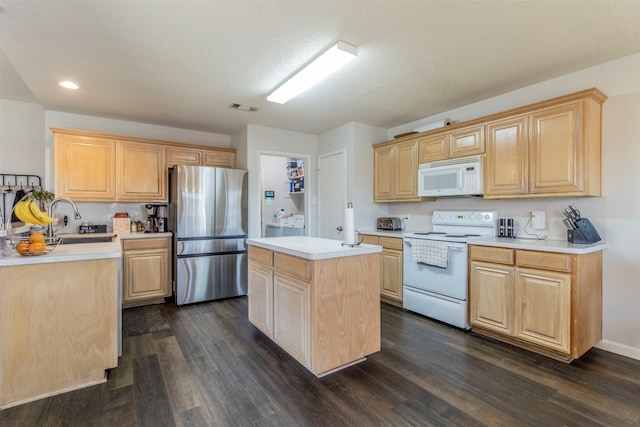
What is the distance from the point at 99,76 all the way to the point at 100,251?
5.71 feet

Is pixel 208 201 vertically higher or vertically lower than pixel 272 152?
lower

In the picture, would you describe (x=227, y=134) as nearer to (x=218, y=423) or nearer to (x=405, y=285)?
(x=405, y=285)

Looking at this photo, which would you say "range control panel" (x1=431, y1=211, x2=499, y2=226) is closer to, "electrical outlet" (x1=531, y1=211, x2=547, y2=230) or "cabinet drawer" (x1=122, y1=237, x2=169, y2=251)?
"electrical outlet" (x1=531, y1=211, x2=547, y2=230)

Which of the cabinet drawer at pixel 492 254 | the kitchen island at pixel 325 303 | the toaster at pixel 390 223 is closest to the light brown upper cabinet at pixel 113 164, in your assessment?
the kitchen island at pixel 325 303

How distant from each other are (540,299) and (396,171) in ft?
7.27

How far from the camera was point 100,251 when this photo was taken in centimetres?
212

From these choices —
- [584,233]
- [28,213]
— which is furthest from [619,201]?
[28,213]

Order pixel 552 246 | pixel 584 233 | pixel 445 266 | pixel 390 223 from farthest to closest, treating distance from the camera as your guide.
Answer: pixel 390 223 < pixel 445 266 < pixel 584 233 < pixel 552 246

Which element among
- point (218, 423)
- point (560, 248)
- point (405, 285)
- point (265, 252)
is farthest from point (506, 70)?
point (218, 423)

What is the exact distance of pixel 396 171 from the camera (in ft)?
13.5

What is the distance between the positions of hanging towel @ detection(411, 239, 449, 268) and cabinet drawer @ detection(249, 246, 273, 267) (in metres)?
1.66

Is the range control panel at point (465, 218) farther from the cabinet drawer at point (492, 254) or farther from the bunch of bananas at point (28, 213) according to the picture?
the bunch of bananas at point (28, 213)

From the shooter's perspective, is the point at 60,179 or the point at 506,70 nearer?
the point at 506,70

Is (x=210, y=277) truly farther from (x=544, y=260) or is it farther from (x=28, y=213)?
(x=544, y=260)
